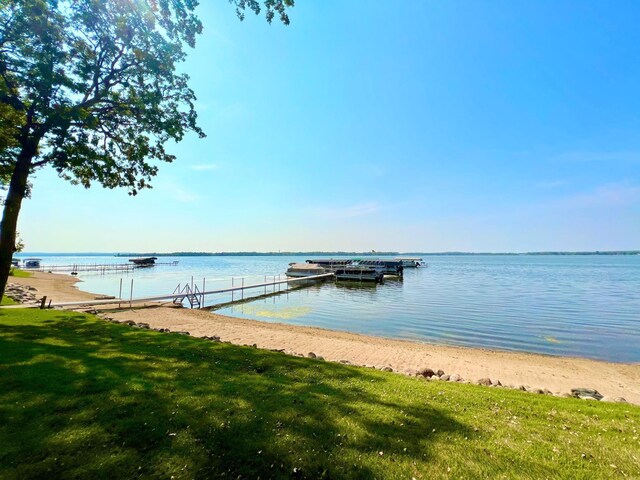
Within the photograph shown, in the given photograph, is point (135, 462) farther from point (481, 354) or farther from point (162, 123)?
point (481, 354)

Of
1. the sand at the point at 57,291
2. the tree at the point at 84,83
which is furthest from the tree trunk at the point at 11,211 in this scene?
the sand at the point at 57,291

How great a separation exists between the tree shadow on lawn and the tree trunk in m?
3.06

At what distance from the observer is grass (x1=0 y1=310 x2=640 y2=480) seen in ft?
11.2

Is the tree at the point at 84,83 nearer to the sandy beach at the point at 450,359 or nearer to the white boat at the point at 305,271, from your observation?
the sandy beach at the point at 450,359

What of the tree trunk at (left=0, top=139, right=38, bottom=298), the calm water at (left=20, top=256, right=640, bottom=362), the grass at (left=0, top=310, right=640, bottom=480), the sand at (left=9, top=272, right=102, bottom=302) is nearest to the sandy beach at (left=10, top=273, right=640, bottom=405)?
the calm water at (left=20, top=256, right=640, bottom=362)

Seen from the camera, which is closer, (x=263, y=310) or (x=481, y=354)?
(x=481, y=354)

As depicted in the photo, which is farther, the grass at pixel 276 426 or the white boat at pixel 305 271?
the white boat at pixel 305 271

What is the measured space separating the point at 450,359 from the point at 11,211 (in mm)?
15532

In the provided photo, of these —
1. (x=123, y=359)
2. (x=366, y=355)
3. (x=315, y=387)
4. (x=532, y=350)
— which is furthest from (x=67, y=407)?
(x=532, y=350)

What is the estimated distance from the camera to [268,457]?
11.6 feet

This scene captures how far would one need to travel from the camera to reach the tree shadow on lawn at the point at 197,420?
3.38 metres

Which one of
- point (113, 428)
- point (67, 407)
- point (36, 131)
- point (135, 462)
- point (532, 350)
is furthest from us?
point (532, 350)

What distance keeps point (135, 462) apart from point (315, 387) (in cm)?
324

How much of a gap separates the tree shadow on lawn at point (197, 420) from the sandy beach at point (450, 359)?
5.15 m
